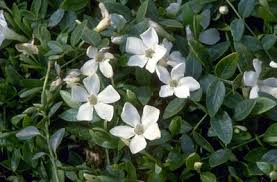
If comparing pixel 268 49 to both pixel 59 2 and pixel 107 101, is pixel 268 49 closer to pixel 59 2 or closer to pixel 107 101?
pixel 107 101

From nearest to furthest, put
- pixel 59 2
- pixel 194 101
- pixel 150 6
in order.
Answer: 1. pixel 194 101
2. pixel 150 6
3. pixel 59 2

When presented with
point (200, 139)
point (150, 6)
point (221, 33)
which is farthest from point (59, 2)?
point (200, 139)

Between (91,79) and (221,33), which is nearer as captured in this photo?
(91,79)

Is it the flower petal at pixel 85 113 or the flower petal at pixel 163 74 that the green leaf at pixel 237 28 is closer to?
the flower petal at pixel 163 74

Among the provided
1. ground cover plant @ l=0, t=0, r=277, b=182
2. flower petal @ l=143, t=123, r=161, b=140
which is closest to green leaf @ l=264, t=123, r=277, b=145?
ground cover plant @ l=0, t=0, r=277, b=182

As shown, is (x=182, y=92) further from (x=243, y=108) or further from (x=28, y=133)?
(x=28, y=133)

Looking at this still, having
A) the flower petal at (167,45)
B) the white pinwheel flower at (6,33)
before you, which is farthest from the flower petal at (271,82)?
the white pinwheel flower at (6,33)

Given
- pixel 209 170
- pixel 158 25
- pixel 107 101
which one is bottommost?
pixel 209 170

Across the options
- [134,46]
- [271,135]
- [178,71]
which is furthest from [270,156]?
[134,46]
